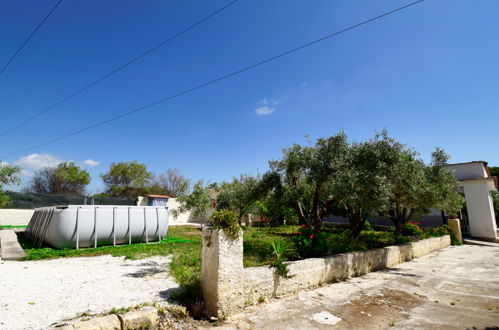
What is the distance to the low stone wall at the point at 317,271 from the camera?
15.9 ft

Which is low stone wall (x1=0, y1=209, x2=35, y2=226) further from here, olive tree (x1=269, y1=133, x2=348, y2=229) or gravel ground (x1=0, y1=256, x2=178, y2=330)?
olive tree (x1=269, y1=133, x2=348, y2=229)

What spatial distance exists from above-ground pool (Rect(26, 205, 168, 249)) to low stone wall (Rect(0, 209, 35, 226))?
9.83 meters

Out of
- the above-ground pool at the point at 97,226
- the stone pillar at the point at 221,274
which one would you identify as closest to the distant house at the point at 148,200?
the above-ground pool at the point at 97,226

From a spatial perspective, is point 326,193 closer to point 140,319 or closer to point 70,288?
point 140,319

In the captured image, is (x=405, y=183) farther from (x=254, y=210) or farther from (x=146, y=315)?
(x=254, y=210)

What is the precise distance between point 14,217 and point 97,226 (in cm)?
1551

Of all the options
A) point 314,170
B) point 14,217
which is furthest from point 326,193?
point 14,217

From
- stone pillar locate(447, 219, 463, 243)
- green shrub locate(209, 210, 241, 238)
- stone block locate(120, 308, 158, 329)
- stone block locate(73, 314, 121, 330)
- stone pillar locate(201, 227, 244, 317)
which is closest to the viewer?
stone block locate(73, 314, 121, 330)

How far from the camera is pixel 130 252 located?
9461 mm

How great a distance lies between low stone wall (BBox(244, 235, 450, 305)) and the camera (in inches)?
191

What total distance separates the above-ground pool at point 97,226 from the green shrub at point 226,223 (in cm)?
834

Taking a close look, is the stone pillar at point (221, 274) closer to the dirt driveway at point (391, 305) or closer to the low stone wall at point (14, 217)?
the dirt driveway at point (391, 305)

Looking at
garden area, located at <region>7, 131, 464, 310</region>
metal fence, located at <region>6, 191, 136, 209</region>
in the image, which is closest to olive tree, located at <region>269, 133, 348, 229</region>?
garden area, located at <region>7, 131, 464, 310</region>

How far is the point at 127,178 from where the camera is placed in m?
43.4
